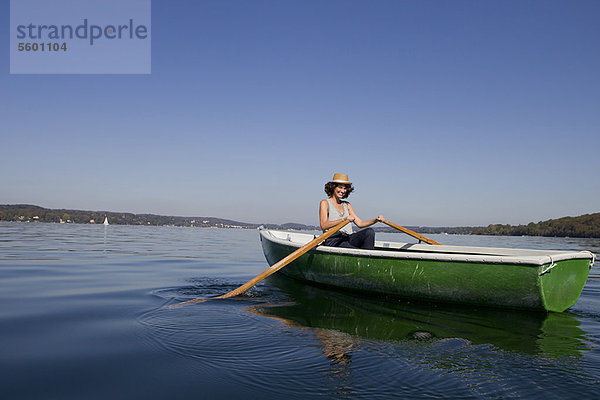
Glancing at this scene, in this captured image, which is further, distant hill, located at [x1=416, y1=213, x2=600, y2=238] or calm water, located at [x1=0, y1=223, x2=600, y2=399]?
distant hill, located at [x1=416, y1=213, x2=600, y2=238]

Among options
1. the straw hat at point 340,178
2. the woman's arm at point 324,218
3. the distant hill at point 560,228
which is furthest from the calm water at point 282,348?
the distant hill at point 560,228

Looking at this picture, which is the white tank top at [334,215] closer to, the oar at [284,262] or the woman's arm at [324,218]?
the woman's arm at [324,218]

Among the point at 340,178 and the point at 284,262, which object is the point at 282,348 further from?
the point at 340,178

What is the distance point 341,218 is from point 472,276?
2376mm

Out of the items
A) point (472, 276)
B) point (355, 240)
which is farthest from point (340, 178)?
point (472, 276)

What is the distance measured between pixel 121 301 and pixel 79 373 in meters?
2.38

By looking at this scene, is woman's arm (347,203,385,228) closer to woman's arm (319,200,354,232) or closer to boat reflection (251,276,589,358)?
woman's arm (319,200,354,232)

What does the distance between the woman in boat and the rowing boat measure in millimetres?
662

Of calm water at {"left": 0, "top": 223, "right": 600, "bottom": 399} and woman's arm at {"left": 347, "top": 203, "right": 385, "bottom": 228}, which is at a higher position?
woman's arm at {"left": 347, "top": 203, "right": 385, "bottom": 228}

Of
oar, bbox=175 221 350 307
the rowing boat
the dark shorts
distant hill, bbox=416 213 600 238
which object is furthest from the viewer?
distant hill, bbox=416 213 600 238

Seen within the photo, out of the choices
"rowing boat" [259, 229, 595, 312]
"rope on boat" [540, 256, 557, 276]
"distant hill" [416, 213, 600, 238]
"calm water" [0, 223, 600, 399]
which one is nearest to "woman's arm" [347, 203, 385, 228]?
"rowing boat" [259, 229, 595, 312]

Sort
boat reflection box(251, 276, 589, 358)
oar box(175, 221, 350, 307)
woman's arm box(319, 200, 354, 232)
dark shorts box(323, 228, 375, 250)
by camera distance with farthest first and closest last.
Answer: woman's arm box(319, 200, 354, 232)
dark shorts box(323, 228, 375, 250)
oar box(175, 221, 350, 307)
boat reflection box(251, 276, 589, 358)

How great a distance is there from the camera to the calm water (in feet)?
7.07

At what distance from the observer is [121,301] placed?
461 cm
